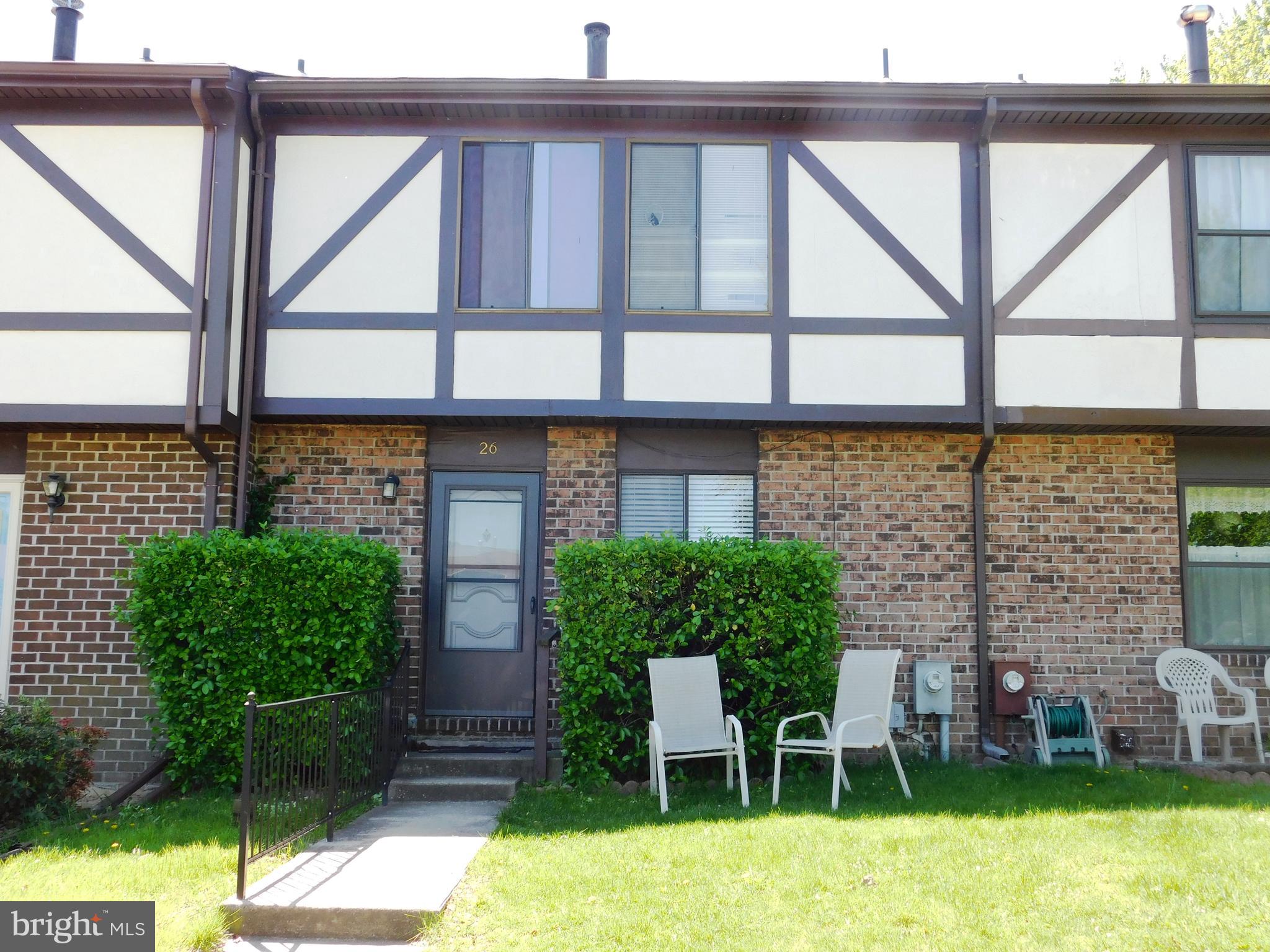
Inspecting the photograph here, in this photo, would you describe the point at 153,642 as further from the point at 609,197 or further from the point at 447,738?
the point at 609,197

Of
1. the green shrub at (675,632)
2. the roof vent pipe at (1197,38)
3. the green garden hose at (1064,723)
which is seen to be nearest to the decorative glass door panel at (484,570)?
the green shrub at (675,632)

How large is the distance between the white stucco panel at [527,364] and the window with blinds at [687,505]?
94 centimetres

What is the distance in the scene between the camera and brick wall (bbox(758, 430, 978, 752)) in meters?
8.21

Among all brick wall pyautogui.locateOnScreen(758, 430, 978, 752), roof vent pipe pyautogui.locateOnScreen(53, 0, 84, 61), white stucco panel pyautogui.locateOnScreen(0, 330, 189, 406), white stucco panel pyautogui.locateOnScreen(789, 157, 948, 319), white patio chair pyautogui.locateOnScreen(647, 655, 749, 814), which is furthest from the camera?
roof vent pipe pyautogui.locateOnScreen(53, 0, 84, 61)

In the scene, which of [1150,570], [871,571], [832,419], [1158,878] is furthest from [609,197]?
[1158,878]

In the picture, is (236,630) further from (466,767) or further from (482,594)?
(482,594)

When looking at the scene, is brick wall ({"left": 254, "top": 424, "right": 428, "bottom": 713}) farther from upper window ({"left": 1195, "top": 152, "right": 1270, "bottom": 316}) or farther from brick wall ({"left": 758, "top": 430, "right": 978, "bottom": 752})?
upper window ({"left": 1195, "top": 152, "right": 1270, "bottom": 316})

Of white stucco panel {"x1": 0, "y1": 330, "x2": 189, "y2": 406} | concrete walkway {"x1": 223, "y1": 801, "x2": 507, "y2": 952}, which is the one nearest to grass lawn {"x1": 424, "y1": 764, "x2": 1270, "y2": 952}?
concrete walkway {"x1": 223, "y1": 801, "x2": 507, "y2": 952}

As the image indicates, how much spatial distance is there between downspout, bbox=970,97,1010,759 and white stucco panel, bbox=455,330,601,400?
9.64ft

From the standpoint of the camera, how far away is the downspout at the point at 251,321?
26.0 feet

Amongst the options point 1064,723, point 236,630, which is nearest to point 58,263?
point 236,630

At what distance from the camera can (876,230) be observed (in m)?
8.18

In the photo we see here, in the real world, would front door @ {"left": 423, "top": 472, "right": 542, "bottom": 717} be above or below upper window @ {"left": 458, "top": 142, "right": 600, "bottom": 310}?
below

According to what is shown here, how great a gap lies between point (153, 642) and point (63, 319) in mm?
2566
